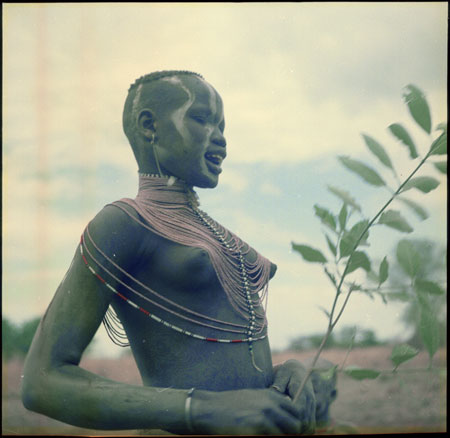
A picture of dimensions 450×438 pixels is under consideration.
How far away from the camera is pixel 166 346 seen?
1.63 m

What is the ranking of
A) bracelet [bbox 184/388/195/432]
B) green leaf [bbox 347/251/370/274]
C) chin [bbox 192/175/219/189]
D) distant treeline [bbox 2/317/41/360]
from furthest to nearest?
distant treeline [bbox 2/317/41/360] < chin [bbox 192/175/219/189] < green leaf [bbox 347/251/370/274] < bracelet [bbox 184/388/195/432]

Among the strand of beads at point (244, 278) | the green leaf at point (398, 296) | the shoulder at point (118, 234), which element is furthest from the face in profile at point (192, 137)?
the green leaf at point (398, 296)

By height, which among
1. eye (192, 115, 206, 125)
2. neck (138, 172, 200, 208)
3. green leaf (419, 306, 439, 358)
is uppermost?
eye (192, 115, 206, 125)

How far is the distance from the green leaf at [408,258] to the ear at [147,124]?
75 centimetres

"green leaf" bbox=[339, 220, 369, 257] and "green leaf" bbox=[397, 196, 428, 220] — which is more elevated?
"green leaf" bbox=[397, 196, 428, 220]

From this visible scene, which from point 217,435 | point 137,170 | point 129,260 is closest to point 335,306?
point 217,435

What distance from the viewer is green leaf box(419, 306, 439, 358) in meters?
1.69

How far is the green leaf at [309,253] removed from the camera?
5.74 ft

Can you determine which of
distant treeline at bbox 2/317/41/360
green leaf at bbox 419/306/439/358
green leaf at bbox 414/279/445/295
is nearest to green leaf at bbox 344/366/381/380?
green leaf at bbox 419/306/439/358

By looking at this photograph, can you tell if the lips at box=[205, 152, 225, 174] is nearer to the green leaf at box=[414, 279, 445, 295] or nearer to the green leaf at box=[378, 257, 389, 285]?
the green leaf at box=[378, 257, 389, 285]

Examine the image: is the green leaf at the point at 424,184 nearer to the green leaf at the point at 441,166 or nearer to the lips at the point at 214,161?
the green leaf at the point at 441,166

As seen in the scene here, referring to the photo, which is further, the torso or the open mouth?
the open mouth

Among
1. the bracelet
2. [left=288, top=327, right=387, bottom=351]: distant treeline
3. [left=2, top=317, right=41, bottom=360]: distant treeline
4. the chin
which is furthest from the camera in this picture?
[left=2, top=317, right=41, bottom=360]: distant treeline

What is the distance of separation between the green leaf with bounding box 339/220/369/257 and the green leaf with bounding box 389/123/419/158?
220 millimetres
